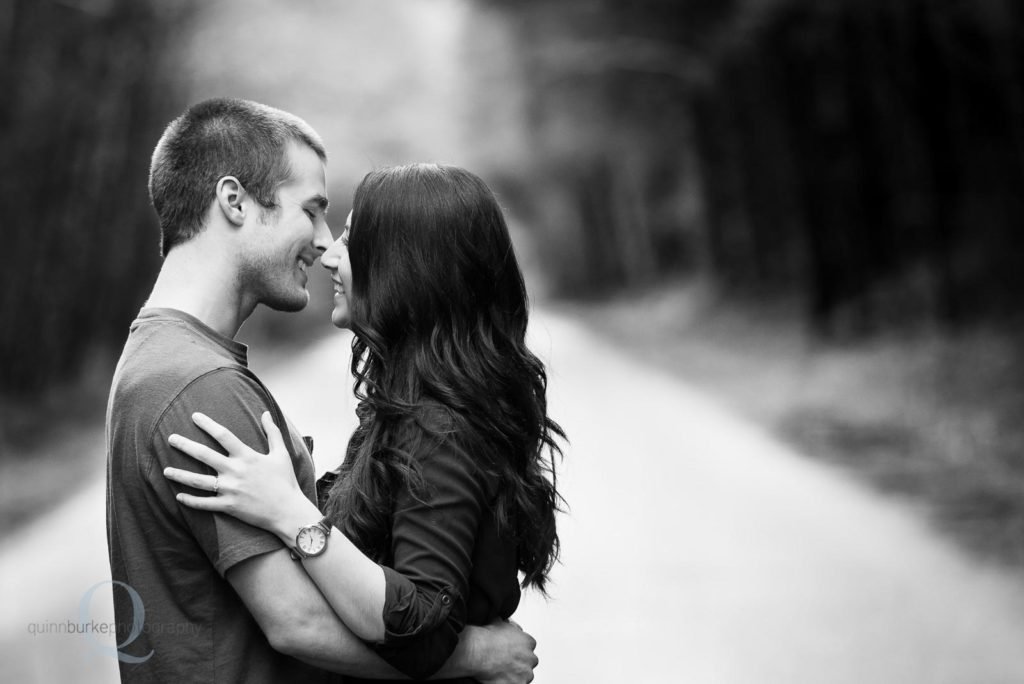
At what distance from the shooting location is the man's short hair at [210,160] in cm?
273

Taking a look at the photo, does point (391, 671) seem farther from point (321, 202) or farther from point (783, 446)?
point (783, 446)

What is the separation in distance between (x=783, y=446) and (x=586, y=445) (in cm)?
194

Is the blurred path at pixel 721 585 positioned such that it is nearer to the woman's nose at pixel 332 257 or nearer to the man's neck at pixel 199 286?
the woman's nose at pixel 332 257

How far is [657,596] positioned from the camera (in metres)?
6.55

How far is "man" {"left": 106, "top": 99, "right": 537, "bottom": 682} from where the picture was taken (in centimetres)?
234

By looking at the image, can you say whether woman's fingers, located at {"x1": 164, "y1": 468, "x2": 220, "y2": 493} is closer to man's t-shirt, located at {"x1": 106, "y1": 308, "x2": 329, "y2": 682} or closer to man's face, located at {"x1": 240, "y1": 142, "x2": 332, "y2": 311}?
man's t-shirt, located at {"x1": 106, "y1": 308, "x2": 329, "y2": 682}

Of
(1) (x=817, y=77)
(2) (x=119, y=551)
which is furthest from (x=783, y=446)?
(2) (x=119, y=551)

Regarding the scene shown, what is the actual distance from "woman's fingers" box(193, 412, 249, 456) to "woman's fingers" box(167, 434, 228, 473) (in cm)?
3

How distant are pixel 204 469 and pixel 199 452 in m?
0.06

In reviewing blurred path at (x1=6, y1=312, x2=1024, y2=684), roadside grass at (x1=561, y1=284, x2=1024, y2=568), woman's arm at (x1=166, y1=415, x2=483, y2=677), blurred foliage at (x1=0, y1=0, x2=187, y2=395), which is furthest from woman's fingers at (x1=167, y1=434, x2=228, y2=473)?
blurred foliage at (x1=0, y1=0, x2=187, y2=395)

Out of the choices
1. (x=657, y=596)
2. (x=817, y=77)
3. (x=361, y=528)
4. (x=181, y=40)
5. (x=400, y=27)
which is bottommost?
(x=361, y=528)

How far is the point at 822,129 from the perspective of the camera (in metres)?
17.5

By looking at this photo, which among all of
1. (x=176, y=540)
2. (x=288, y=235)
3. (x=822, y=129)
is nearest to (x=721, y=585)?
(x=288, y=235)

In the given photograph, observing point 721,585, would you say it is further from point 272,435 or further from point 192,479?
point 192,479
